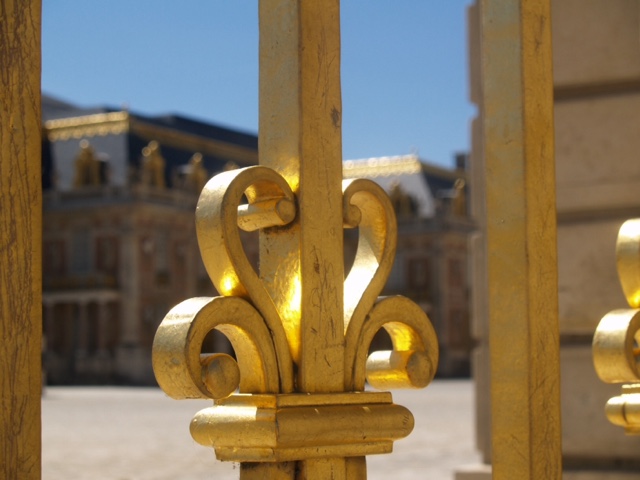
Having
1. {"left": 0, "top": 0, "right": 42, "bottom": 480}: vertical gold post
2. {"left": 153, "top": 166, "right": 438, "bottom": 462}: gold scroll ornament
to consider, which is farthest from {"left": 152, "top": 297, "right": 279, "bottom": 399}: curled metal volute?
{"left": 0, "top": 0, "right": 42, "bottom": 480}: vertical gold post

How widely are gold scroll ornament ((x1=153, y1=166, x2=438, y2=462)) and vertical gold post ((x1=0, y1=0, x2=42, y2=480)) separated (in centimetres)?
13

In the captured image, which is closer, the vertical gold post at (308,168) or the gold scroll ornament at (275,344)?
the gold scroll ornament at (275,344)

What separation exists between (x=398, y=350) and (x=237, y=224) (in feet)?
0.97

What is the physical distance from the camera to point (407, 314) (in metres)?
1.46

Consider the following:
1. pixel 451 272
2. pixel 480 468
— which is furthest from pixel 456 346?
pixel 480 468

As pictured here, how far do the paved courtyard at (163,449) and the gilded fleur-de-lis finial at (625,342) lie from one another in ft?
21.0

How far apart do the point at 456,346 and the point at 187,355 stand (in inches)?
1657

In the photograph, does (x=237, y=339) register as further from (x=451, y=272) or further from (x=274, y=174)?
(x=451, y=272)

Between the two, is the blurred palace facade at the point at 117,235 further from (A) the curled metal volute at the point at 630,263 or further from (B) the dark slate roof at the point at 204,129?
(A) the curled metal volute at the point at 630,263

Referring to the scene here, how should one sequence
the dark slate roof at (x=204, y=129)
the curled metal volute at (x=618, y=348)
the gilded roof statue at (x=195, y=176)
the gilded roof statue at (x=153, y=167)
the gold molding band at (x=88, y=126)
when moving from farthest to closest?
the dark slate roof at (x=204, y=129), the gold molding band at (x=88, y=126), the gilded roof statue at (x=195, y=176), the gilded roof statue at (x=153, y=167), the curled metal volute at (x=618, y=348)

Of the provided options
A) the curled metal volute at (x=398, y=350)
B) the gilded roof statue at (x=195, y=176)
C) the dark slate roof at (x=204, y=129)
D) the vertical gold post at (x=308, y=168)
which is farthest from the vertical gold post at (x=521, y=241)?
the dark slate roof at (x=204, y=129)

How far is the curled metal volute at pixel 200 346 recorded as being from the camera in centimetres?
120

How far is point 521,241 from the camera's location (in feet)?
5.15

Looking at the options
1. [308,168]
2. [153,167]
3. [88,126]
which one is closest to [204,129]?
[88,126]
